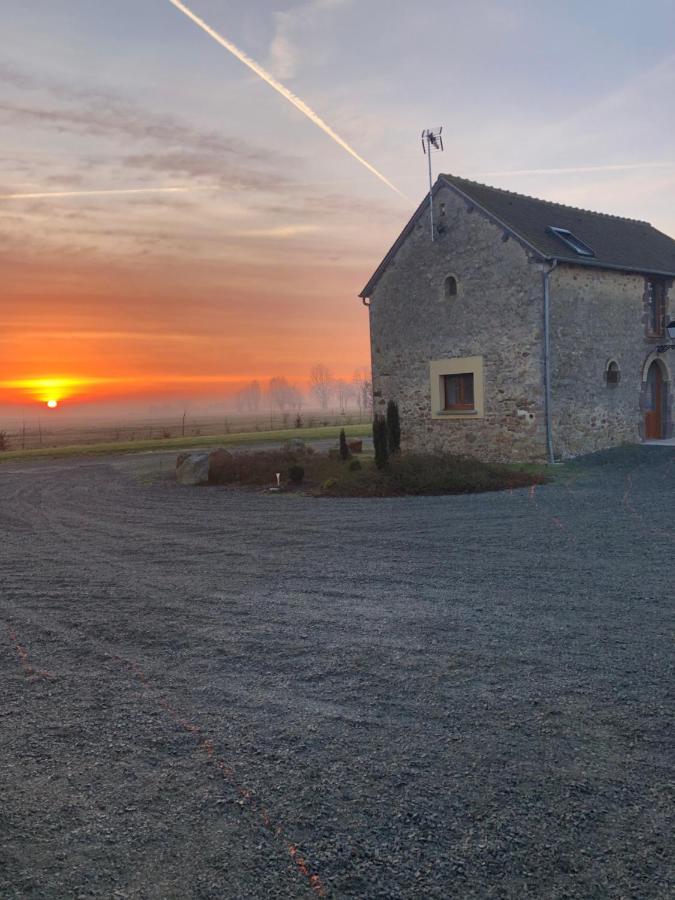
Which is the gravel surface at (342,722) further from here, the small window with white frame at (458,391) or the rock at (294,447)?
the rock at (294,447)

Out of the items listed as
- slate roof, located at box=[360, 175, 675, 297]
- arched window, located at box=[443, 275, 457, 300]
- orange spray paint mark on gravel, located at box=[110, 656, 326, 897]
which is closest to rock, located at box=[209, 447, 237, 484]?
slate roof, located at box=[360, 175, 675, 297]

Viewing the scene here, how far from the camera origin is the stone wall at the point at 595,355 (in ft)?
61.5

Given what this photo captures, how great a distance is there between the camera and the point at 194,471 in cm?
1847

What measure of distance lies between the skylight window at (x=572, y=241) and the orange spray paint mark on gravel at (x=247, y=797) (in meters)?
18.6

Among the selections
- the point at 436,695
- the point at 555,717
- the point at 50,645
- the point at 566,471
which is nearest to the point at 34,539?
the point at 50,645

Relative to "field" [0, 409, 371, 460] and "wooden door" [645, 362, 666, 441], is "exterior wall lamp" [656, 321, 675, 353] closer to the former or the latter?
"wooden door" [645, 362, 666, 441]

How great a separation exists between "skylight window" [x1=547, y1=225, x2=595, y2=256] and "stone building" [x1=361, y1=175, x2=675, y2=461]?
0.07 metres

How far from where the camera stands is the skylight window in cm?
1974

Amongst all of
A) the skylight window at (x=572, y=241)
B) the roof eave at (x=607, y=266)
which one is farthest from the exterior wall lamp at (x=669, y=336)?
the skylight window at (x=572, y=241)

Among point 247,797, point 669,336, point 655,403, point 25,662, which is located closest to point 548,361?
point 669,336

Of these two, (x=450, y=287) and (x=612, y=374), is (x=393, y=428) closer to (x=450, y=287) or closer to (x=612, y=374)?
(x=450, y=287)

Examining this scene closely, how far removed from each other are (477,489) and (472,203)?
9.21 metres

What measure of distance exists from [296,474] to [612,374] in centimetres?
1056

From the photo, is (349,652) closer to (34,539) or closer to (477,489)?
(34,539)
